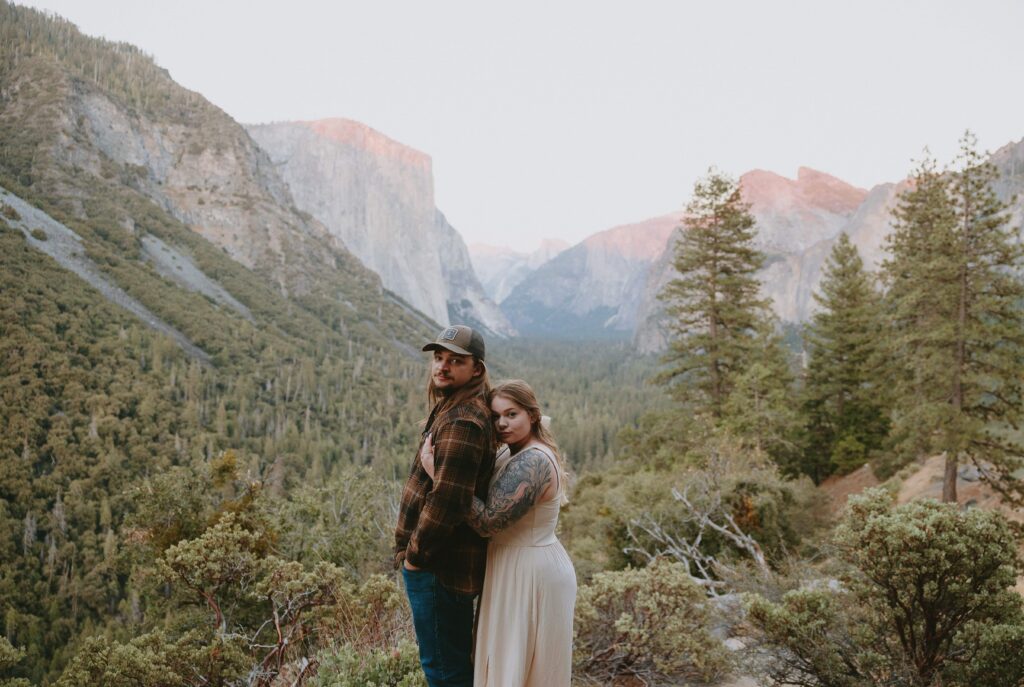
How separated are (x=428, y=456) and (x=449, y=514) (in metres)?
0.31

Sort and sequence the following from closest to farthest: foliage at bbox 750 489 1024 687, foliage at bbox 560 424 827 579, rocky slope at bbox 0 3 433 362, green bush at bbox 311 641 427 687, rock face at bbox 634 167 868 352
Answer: foliage at bbox 750 489 1024 687 < green bush at bbox 311 641 427 687 < foliage at bbox 560 424 827 579 < rocky slope at bbox 0 3 433 362 < rock face at bbox 634 167 868 352

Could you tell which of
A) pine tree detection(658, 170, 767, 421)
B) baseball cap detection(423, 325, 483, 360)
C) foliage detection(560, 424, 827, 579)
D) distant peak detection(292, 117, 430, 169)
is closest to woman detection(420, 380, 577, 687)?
baseball cap detection(423, 325, 483, 360)

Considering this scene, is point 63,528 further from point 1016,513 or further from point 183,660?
point 1016,513

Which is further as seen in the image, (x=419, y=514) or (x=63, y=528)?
(x=63, y=528)

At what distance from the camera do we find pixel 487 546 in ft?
9.58

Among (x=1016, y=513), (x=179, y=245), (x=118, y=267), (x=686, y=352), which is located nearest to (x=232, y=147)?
(x=179, y=245)

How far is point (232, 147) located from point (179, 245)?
3979 cm

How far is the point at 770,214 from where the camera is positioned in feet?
569

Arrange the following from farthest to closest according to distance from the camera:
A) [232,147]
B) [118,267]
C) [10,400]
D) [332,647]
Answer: [232,147]
[118,267]
[10,400]
[332,647]

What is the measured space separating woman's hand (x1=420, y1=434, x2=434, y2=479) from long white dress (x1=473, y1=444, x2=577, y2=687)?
33cm

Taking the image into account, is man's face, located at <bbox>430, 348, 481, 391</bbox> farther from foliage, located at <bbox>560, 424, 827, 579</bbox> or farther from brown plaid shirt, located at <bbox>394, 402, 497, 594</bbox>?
foliage, located at <bbox>560, 424, 827, 579</bbox>

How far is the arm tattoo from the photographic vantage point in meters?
2.62

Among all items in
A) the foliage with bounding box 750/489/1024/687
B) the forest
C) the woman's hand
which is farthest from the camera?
the forest

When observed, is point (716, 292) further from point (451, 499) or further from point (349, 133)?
point (349, 133)
